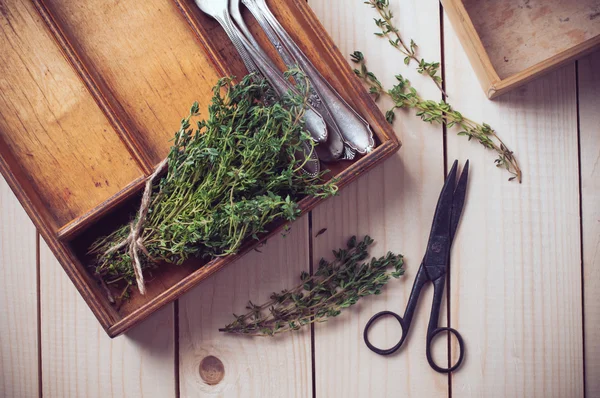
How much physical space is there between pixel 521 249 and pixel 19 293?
46.8 inches

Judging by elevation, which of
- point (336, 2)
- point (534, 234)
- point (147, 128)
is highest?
point (336, 2)

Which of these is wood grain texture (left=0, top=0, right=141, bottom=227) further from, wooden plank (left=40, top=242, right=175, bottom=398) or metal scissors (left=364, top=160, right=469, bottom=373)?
metal scissors (left=364, top=160, right=469, bottom=373)

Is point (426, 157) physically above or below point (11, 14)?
below

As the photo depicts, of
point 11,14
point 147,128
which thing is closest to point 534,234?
point 147,128

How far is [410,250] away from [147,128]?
0.63 m

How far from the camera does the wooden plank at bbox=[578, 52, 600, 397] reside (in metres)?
1.16

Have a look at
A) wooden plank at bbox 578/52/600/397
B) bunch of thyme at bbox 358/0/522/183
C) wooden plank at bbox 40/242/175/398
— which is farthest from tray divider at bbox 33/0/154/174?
wooden plank at bbox 578/52/600/397

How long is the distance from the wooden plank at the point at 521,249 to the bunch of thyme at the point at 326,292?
0.63 feet

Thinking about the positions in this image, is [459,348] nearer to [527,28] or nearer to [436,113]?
[436,113]

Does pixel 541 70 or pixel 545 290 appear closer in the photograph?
pixel 541 70

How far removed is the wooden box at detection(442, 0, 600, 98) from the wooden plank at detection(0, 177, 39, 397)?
111cm

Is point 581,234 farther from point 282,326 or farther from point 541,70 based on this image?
point 282,326

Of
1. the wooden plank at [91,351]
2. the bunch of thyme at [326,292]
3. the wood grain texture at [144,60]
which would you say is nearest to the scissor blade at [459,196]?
the bunch of thyme at [326,292]

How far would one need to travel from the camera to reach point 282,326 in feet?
3.74
